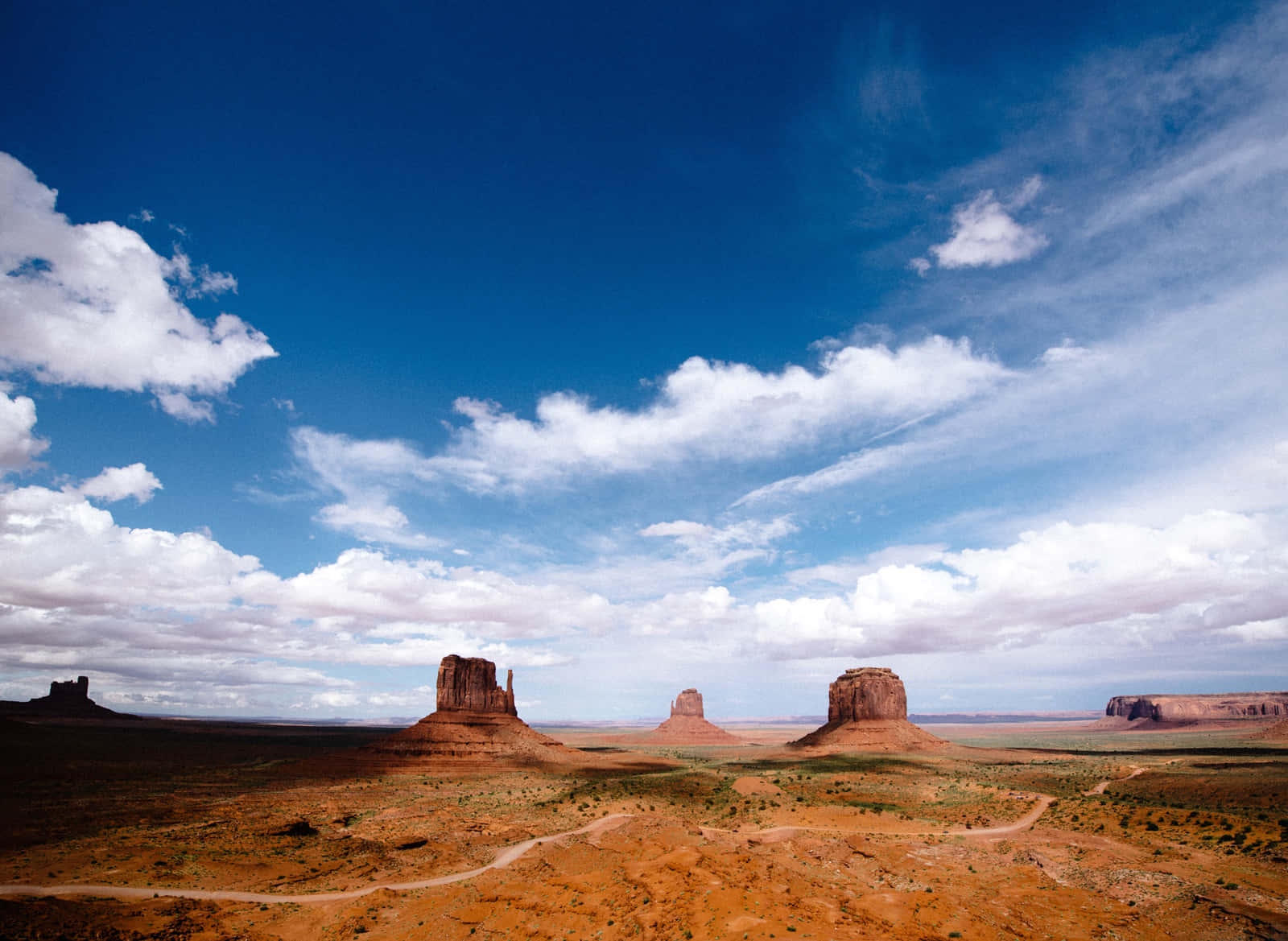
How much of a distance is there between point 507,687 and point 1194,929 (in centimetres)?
12730

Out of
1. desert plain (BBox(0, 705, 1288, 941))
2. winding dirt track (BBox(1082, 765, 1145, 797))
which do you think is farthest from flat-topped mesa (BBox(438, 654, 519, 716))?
winding dirt track (BBox(1082, 765, 1145, 797))

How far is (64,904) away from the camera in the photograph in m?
31.6

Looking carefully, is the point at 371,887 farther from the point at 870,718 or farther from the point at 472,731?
the point at 870,718

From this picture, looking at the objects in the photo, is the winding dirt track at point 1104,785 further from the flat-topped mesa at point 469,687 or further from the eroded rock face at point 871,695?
the flat-topped mesa at point 469,687

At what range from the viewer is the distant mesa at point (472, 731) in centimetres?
11088

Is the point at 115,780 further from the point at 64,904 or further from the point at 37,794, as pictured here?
the point at 64,904

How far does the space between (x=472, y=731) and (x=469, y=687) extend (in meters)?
11.7

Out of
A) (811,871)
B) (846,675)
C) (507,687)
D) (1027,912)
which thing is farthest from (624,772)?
Answer: (1027,912)

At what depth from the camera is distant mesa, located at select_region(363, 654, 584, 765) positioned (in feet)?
364

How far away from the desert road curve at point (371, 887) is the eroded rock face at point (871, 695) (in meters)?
81.1

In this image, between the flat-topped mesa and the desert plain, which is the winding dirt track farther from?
the flat-topped mesa

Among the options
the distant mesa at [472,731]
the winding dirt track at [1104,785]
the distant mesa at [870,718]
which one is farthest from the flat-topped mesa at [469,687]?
the winding dirt track at [1104,785]

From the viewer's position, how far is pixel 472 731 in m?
117

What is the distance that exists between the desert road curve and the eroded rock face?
81.1 meters
